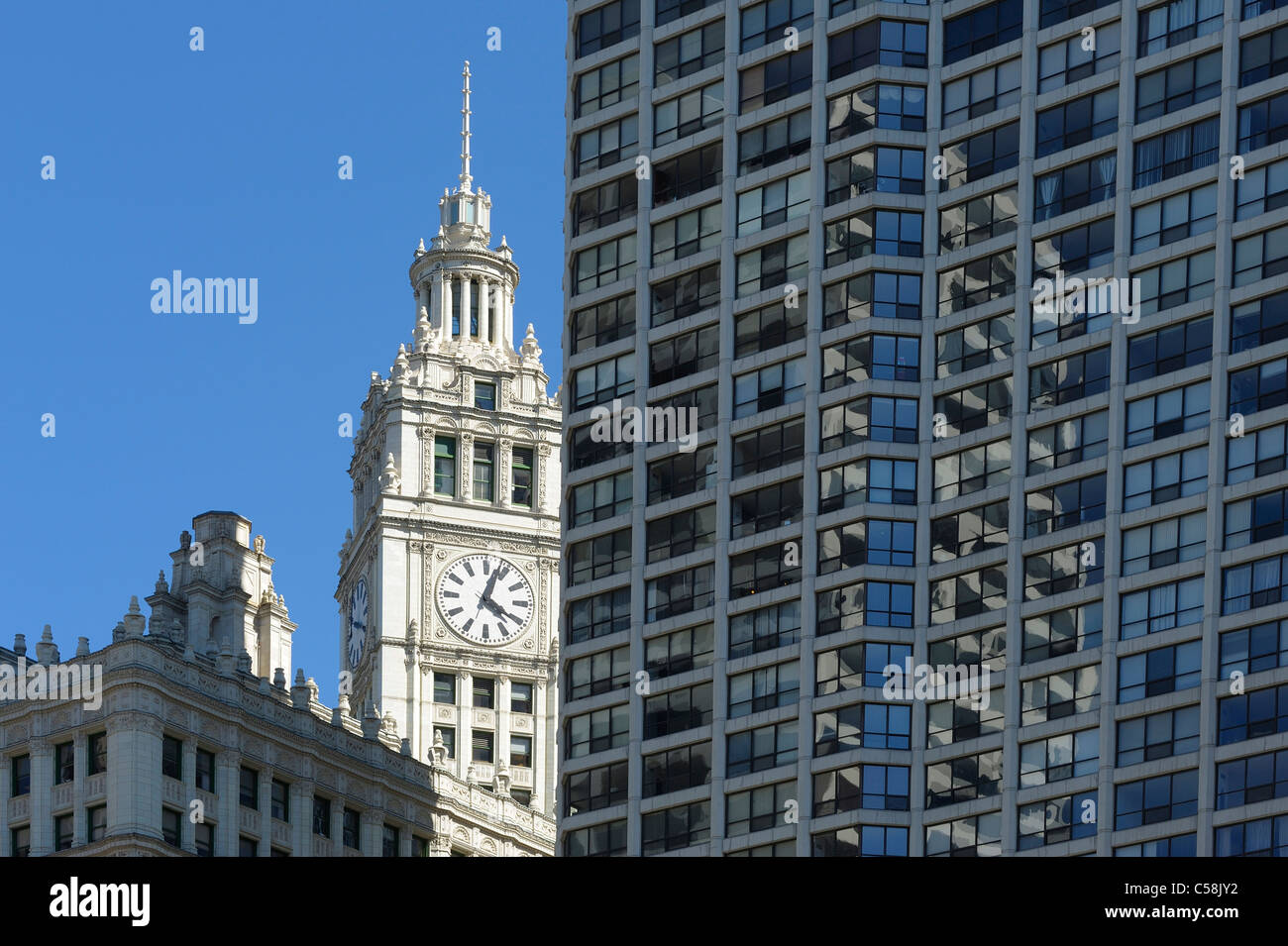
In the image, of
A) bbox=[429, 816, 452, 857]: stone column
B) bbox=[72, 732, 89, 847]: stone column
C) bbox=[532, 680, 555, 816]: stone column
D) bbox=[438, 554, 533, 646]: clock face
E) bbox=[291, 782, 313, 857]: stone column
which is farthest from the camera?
bbox=[438, 554, 533, 646]: clock face

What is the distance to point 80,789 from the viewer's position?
14075 cm

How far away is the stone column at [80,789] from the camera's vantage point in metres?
140

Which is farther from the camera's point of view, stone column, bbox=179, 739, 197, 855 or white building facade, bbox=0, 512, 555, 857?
stone column, bbox=179, 739, 197, 855

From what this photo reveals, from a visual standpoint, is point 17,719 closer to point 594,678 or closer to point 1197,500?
point 594,678

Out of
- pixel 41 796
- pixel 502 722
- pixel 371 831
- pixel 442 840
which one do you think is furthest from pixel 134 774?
pixel 502 722

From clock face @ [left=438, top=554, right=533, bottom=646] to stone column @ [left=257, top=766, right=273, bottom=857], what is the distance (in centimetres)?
5093

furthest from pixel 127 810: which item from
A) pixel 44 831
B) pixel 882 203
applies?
pixel 882 203

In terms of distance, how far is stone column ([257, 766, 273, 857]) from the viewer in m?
146

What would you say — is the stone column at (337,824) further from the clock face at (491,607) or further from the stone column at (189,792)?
the clock face at (491,607)

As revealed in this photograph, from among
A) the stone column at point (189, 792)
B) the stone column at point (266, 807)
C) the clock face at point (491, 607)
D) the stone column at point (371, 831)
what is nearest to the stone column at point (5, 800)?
the stone column at point (189, 792)

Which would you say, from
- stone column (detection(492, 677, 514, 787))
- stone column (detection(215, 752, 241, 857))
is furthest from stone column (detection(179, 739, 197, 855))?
stone column (detection(492, 677, 514, 787))

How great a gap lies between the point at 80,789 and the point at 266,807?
938cm

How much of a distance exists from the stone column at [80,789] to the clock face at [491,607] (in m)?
58.1

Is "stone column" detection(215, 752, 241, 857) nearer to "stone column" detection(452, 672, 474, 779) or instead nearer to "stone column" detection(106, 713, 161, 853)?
"stone column" detection(106, 713, 161, 853)
